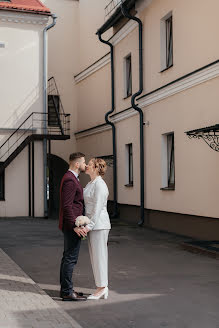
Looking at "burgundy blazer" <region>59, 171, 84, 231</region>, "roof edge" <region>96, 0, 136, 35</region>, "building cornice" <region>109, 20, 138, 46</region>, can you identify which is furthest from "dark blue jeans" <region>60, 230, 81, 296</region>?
"building cornice" <region>109, 20, 138, 46</region>

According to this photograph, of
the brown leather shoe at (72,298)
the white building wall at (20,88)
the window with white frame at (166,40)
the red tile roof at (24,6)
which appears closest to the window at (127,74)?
the window with white frame at (166,40)

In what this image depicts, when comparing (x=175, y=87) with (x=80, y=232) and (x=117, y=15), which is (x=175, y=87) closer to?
(x=117, y=15)

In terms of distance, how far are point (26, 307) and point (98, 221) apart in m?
1.34

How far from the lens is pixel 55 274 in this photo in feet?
27.6

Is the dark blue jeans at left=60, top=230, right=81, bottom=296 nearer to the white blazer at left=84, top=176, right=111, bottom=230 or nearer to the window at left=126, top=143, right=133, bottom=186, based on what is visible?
the white blazer at left=84, top=176, right=111, bottom=230

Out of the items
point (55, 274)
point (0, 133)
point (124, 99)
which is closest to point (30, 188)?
point (0, 133)

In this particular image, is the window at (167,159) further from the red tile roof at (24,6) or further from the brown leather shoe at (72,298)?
the brown leather shoe at (72,298)

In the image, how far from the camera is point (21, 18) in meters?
20.1

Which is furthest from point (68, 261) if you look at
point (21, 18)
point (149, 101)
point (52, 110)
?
point (52, 110)

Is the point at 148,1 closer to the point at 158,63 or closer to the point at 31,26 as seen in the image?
the point at 158,63

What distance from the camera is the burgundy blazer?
21.2ft

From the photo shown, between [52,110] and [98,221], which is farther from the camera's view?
[52,110]

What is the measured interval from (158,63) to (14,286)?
9591 mm

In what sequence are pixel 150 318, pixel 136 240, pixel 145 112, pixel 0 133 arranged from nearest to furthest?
pixel 150 318
pixel 136 240
pixel 145 112
pixel 0 133
